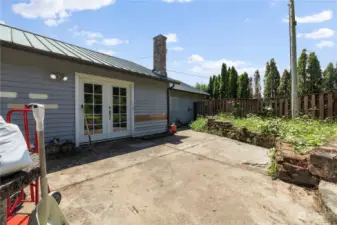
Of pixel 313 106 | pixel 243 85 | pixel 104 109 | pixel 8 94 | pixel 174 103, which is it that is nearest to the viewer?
pixel 8 94

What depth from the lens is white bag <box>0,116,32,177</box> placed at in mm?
975

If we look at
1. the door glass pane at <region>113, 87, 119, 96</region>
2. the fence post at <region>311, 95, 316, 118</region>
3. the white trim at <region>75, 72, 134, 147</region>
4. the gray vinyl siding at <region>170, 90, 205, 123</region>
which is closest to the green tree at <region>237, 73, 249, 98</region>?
the gray vinyl siding at <region>170, 90, 205, 123</region>

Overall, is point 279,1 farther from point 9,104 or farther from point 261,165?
point 9,104

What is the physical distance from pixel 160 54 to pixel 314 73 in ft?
47.3

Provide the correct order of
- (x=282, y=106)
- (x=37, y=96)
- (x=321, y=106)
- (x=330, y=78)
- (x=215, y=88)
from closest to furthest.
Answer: (x=37, y=96)
(x=321, y=106)
(x=282, y=106)
(x=330, y=78)
(x=215, y=88)

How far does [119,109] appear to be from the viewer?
576cm

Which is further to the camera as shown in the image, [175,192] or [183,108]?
[183,108]

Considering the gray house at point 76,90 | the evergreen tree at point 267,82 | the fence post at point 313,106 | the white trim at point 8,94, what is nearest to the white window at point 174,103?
the gray house at point 76,90

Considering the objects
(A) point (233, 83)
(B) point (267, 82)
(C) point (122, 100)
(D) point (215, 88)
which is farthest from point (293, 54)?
(B) point (267, 82)

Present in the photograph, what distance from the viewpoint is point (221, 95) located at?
17422 millimetres

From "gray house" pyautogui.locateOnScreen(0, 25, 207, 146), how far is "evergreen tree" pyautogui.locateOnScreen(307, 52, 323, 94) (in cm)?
1418

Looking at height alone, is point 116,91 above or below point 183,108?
above

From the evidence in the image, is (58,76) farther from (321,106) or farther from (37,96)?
(321,106)

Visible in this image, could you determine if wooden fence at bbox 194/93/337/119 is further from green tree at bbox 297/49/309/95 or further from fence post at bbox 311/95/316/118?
green tree at bbox 297/49/309/95
